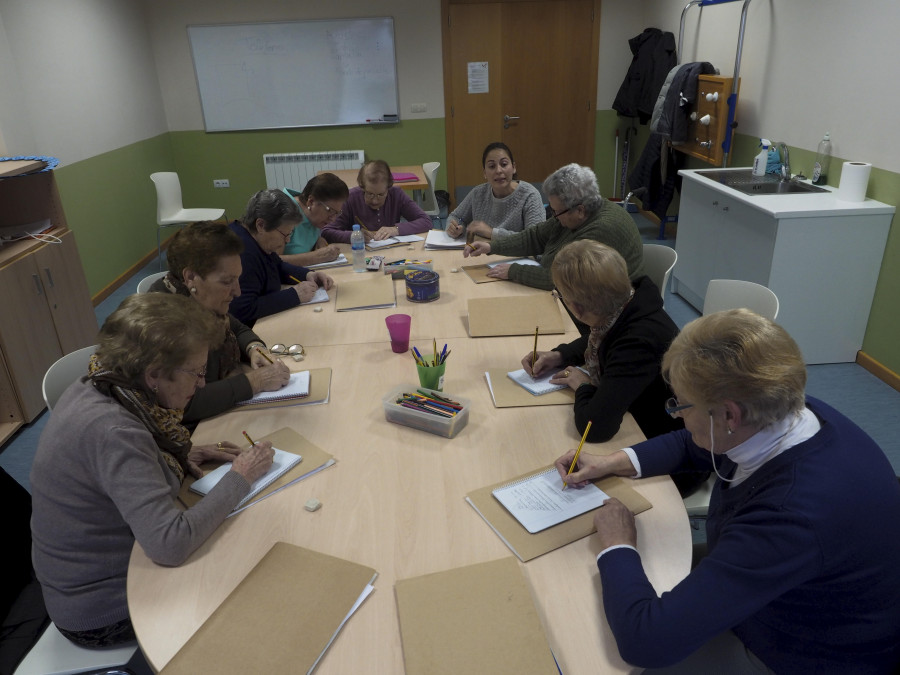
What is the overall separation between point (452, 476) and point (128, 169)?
538 cm

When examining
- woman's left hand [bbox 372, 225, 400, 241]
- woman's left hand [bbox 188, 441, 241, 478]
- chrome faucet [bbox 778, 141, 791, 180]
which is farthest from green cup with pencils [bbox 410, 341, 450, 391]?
chrome faucet [bbox 778, 141, 791, 180]

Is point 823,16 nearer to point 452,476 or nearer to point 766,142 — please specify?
point 766,142

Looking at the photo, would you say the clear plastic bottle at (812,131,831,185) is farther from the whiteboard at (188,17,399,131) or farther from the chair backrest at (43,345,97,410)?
the whiteboard at (188,17,399,131)

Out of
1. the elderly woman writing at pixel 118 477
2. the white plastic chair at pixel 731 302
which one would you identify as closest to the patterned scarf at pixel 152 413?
the elderly woman writing at pixel 118 477

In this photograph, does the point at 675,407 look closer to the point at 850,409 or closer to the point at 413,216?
the point at 850,409

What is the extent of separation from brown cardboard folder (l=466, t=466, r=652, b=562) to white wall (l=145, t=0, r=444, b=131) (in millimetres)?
5931

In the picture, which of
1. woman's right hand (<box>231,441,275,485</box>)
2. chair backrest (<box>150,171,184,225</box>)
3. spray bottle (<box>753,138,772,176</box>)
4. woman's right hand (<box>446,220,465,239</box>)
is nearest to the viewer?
woman's right hand (<box>231,441,275,485</box>)

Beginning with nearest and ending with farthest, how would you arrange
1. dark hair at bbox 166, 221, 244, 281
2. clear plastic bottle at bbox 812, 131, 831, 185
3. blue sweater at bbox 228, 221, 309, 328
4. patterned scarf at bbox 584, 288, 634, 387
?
patterned scarf at bbox 584, 288, 634, 387 → dark hair at bbox 166, 221, 244, 281 → blue sweater at bbox 228, 221, 309, 328 → clear plastic bottle at bbox 812, 131, 831, 185

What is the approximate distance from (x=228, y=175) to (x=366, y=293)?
15.4 feet

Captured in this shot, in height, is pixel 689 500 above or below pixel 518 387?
below

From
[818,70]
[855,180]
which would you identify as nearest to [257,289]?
[855,180]

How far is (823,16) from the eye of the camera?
3645mm

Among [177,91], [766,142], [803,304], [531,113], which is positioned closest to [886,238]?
[803,304]

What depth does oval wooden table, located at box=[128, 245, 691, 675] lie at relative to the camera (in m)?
1.08
